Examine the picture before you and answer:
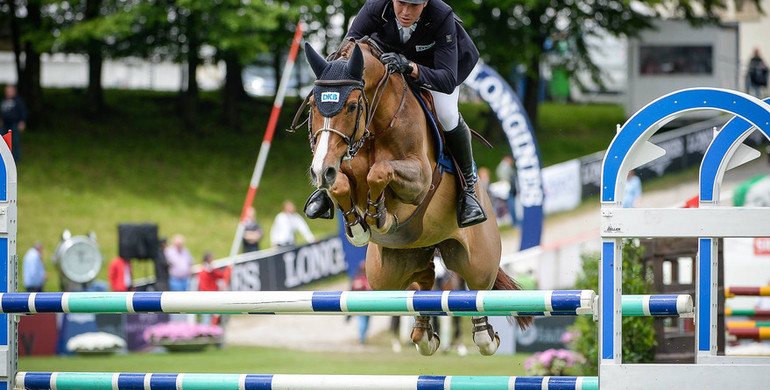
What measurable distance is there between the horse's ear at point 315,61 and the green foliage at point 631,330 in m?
3.25

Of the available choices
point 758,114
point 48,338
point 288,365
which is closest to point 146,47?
point 48,338

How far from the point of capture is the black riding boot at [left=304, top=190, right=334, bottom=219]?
534cm

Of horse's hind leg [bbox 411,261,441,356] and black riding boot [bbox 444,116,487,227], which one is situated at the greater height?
black riding boot [bbox 444,116,487,227]

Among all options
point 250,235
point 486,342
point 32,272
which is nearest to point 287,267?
point 250,235

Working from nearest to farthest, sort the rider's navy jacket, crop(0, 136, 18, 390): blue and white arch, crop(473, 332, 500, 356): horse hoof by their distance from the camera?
crop(0, 136, 18, 390): blue and white arch < the rider's navy jacket < crop(473, 332, 500, 356): horse hoof

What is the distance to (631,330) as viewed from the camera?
7.98 meters

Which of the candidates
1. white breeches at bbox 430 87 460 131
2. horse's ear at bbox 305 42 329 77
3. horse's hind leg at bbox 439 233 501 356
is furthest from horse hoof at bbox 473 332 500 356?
horse's ear at bbox 305 42 329 77

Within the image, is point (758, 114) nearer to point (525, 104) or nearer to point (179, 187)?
point (179, 187)

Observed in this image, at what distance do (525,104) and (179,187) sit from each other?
9.94 m

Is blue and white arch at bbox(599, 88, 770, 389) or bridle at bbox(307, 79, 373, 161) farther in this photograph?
bridle at bbox(307, 79, 373, 161)

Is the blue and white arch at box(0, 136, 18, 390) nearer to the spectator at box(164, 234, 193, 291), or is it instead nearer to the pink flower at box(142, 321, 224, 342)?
the pink flower at box(142, 321, 224, 342)

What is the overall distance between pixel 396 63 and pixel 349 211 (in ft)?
2.65

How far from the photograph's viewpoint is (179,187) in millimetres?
23156

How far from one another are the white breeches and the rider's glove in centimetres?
36
